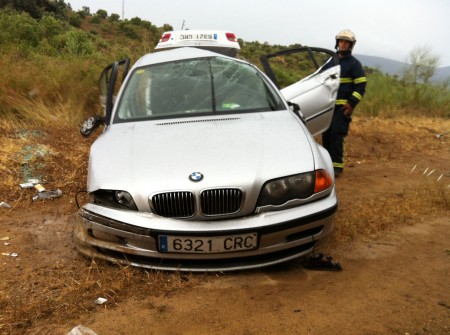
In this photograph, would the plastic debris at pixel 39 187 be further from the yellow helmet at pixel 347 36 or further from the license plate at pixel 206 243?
the yellow helmet at pixel 347 36

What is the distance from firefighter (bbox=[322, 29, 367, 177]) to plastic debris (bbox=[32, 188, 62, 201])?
341 cm

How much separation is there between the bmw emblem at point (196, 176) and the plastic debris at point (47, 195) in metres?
2.52

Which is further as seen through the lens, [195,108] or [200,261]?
[195,108]

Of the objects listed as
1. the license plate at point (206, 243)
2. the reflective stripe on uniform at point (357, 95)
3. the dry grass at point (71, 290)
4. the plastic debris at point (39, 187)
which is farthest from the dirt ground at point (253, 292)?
the reflective stripe on uniform at point (357, 95)

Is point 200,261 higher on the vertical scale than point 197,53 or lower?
lower

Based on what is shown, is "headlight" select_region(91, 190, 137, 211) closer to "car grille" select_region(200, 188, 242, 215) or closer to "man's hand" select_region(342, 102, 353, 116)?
"car grille" select_region(200, 188, 242, 215)

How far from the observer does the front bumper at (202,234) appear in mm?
2752

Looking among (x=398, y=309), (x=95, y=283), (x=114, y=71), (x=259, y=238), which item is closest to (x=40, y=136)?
(x=114, y=71)

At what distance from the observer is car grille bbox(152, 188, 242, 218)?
2768 millimetres

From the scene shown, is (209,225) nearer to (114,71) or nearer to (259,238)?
(259,238)

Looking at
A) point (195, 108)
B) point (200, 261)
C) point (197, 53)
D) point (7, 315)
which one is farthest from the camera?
point (197, 53)

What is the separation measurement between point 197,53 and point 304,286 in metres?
2.73

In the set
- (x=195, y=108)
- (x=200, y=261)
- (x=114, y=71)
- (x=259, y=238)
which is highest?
(x=114, y=71)

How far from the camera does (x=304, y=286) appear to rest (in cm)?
290
